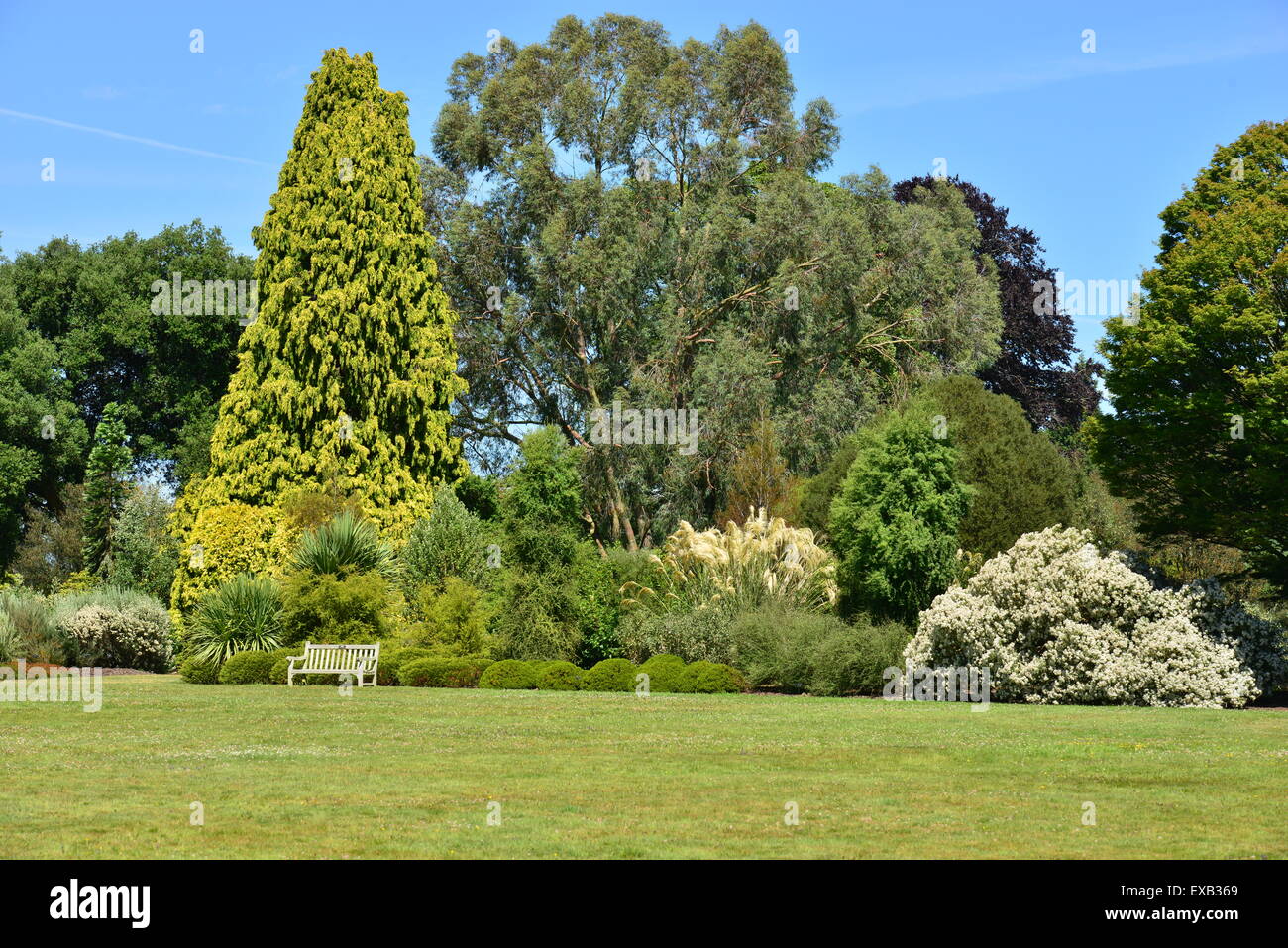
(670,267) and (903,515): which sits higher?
(670,267)

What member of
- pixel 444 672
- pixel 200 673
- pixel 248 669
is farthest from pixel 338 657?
pixel 200 673

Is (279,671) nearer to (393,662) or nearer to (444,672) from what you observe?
(393,662)

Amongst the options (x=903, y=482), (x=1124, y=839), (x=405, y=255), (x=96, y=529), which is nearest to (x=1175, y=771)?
(x=1124, y=839)

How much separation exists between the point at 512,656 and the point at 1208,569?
1797 cm

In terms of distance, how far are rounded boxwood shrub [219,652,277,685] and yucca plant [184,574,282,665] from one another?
1.39 metres

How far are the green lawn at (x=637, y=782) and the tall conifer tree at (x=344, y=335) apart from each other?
58.3 feet

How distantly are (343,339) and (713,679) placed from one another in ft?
58.0

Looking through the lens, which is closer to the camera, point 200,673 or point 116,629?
point 200,673

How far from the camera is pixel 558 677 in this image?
78.6 feet

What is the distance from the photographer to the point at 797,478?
3600 centimetres

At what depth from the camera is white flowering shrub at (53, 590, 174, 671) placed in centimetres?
3117

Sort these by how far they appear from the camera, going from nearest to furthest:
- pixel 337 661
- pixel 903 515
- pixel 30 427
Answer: pixel 903 515
pixel 337 661
pixel 30 427

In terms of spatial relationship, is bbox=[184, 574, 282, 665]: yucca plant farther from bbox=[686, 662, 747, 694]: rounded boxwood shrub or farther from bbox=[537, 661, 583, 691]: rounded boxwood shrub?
bbox=[686, 662, 747, 694]: rounded boxwood shrub

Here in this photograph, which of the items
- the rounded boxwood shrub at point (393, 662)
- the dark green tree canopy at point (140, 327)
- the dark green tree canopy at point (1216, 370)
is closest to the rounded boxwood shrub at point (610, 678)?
the rounded boxwood shrub at point (393, 662)
